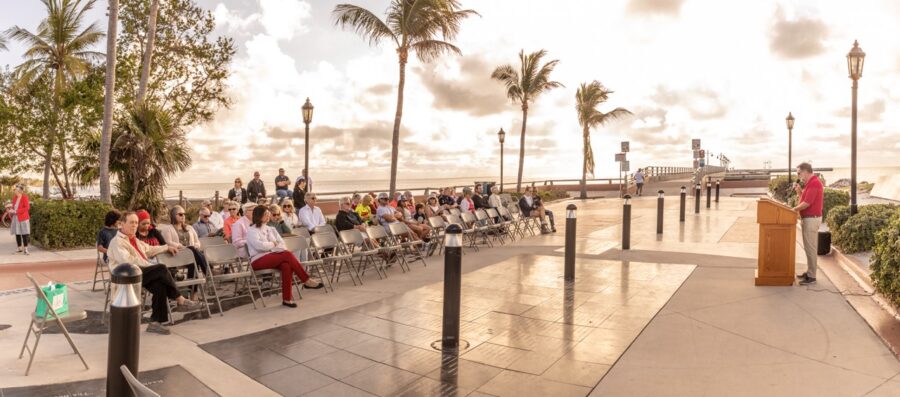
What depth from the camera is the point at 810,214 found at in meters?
7.41

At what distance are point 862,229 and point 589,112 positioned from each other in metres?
24.3

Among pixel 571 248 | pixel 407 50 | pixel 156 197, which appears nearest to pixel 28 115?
pixel 156 197

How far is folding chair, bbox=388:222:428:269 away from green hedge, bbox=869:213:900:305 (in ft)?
20.9

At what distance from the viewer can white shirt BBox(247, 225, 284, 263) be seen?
7.24 metres

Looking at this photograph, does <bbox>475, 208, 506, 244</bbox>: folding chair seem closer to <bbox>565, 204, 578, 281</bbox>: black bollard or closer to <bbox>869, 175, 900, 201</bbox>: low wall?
<bbox>565, 204, 578, 281</bbox>: black bollard

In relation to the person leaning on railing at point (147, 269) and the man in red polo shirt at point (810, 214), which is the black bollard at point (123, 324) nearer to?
the person leaning on railing at point (147, 269)

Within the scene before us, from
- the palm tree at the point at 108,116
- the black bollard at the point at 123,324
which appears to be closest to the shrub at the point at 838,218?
the black bollard at the point at 123,324

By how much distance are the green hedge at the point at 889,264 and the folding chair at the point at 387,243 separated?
6.40 m

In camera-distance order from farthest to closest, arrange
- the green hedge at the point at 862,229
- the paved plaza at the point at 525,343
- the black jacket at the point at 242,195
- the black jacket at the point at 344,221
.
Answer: the black jacket at the point at 242,195, the black jacket at the point at 344,221, the green hedge at the point at 862,229, the paved plaza at the point at 525,343

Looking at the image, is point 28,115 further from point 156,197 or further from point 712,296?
point 712,296

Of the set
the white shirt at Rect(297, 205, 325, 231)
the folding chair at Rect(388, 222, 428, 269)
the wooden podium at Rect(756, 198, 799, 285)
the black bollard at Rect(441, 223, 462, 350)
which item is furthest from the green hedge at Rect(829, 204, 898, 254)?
the white shirt at Rect(297, 205, 325, 231)

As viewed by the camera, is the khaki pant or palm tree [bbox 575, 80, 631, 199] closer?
the khaki pant

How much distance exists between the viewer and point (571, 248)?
8258mm

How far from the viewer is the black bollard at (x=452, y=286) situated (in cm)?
516
